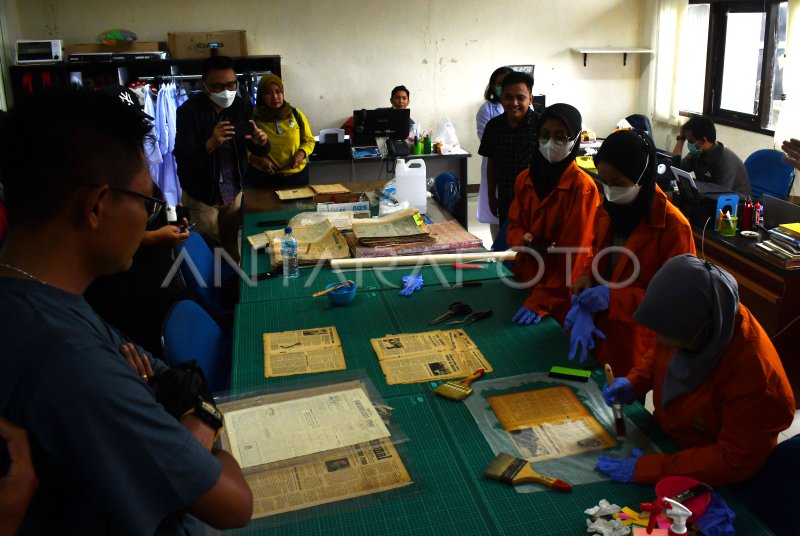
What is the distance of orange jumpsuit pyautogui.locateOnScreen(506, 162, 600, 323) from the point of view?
268 centimetres

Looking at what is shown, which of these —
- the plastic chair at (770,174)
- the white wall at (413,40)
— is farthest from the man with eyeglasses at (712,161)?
the white wall at (413,40)

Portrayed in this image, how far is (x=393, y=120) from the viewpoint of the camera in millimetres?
6023

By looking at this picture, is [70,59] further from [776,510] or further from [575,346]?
[776,510]

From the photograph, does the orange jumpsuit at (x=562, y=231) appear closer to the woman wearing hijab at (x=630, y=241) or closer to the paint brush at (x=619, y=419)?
the woman wearing hijab at (x=630, y=241)

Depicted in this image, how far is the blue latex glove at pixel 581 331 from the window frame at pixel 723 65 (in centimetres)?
485

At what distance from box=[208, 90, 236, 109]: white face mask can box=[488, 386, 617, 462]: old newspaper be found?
3.01 m

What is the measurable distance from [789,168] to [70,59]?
6301 mm

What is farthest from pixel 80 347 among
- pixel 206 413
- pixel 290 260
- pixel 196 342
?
pixel 290 260

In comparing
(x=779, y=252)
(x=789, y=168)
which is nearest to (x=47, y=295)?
(x=779, y=252)

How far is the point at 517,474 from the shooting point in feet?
Result: 5.09

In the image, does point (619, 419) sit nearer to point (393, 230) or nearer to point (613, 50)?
point (393, 230)

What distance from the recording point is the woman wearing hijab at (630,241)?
2297 millimetres

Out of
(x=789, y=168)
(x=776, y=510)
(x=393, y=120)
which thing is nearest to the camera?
(x=776, y=510)

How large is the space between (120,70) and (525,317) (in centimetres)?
579
